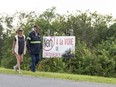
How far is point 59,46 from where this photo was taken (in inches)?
985

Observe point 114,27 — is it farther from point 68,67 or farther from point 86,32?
point 68,67

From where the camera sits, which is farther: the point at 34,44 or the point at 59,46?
the point at 59,46

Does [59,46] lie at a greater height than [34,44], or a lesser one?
lesser

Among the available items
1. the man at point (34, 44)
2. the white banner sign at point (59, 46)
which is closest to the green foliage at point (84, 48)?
the white banner sign at point (59, 46)

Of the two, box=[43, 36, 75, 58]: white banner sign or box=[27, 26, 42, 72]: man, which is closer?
box=[27, 26, 42, 72]: man

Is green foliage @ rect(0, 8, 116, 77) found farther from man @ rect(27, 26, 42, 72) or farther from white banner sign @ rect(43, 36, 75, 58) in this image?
man @ rect(27, 26, 42, 72)

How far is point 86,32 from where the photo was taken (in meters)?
44.2

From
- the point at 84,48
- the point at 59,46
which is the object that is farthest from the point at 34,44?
the point at 84,48

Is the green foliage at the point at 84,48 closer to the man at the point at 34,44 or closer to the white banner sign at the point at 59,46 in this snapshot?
the white banner sign at the point at 59,46

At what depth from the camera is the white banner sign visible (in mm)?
24609

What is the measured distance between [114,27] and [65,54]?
1467 cm

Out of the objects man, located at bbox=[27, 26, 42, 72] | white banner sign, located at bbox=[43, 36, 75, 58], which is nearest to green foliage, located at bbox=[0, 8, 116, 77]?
white banner sign, located at bbox=[43, 36, 75, 58]

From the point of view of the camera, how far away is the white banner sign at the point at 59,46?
24609 mm

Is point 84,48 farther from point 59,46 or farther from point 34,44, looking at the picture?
point 34,44
